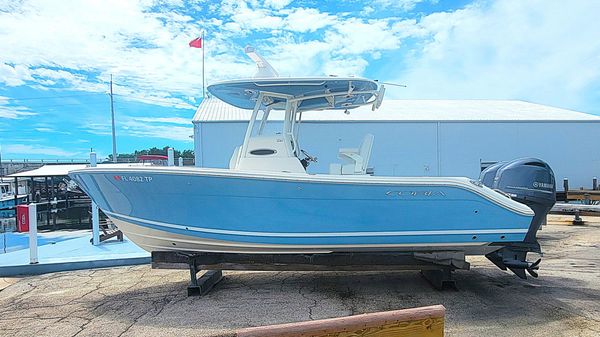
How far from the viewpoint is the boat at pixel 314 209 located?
4.46 meters

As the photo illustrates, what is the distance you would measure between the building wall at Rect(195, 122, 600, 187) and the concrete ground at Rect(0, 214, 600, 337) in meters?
8.20

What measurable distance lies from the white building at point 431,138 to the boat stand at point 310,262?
9320 millimetres

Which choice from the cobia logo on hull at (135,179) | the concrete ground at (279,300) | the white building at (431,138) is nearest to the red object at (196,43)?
the white building at (431,138)

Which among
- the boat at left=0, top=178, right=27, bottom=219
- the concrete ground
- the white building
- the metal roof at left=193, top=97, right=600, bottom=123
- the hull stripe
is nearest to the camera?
the concrete ground

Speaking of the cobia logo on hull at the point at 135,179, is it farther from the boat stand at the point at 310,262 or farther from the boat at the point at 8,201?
the boat at the point at 8,201

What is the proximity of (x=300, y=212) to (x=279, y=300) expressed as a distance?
1092 millimetres

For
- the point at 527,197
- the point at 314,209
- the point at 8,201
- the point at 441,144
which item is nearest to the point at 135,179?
the point at 314,209

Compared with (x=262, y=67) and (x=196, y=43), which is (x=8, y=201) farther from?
(x=262, y=67)

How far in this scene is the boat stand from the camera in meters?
4.89

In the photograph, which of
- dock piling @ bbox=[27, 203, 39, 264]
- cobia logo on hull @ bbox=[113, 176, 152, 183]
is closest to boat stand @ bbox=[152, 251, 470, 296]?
cobia logo on hull @ bbox=[113, 176, 152, 183]

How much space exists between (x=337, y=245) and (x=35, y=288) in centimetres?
397

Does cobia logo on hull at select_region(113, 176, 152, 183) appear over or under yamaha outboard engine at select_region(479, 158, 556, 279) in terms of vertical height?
over

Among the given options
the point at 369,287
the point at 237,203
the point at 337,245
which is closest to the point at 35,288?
the point at 237,203

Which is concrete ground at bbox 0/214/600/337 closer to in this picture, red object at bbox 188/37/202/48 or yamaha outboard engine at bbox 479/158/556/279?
yamaha outboard engine at bbox 479/158/556/279
